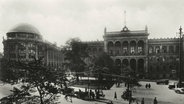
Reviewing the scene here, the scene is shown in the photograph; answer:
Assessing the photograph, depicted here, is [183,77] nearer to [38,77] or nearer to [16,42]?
[38,77]

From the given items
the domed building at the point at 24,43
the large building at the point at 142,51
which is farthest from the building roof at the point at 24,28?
the large building at the point at 142,51

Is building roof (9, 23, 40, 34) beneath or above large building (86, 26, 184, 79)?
above

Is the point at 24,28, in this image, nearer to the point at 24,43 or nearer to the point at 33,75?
the point at 24,43

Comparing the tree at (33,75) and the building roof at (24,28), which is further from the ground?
the building roof at (24,28)

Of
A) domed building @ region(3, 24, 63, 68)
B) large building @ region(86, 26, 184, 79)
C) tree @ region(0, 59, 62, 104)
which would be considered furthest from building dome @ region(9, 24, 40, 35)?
tree @ region(0, 59, 62, 104)

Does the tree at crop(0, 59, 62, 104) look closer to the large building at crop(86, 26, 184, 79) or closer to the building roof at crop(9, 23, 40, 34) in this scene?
the large building at crop(86, 26, 184, 79)

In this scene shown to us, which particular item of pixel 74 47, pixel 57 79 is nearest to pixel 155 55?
pixel 74 47

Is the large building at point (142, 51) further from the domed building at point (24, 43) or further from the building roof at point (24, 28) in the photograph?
the building roof at point (24, 28)

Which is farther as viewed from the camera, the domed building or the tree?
the domed building

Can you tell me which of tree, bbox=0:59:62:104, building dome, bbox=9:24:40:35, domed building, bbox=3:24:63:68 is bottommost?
tree, bbox=0:59:62:104
